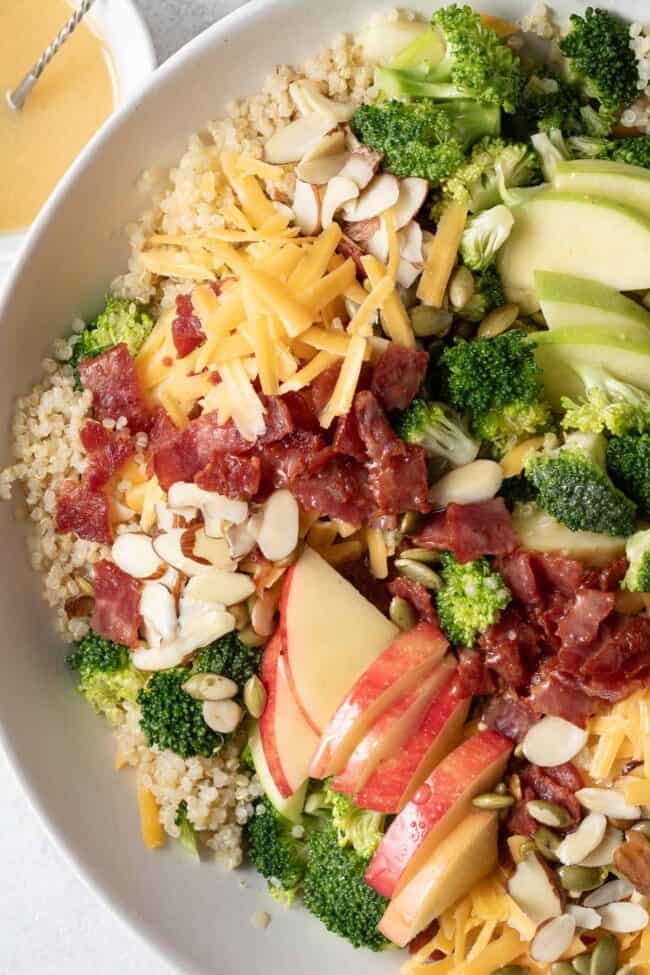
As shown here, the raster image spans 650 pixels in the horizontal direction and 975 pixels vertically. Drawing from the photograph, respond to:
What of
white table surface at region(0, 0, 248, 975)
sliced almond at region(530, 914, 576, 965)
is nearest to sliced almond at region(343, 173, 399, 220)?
sliced almond at region(530, 914, 576, 965)

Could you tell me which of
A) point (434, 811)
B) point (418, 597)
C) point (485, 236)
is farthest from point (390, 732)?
point (485, 236)

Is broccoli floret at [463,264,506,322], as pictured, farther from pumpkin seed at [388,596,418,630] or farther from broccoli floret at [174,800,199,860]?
broccoli floret at [174,800,199,860]

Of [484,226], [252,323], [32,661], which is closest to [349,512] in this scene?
[252,323]

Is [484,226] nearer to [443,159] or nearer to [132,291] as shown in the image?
[443,159]

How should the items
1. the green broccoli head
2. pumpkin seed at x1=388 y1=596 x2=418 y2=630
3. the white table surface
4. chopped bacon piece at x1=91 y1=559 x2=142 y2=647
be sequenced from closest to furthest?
the green broccoli head → pumpkin seed at x1=388 y1=596 x2=418 y2=630 → chopped bacon piece at x1=91 y1=559 x2=142 y2=647 → the white table surface

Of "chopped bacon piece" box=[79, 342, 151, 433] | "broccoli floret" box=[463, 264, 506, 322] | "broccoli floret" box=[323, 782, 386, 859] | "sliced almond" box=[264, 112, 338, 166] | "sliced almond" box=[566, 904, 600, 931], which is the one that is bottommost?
"sliced almond" box=[566, 904, 600, 931]

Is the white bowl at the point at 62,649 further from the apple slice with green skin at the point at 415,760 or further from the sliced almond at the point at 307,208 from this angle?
the apple slice with green skin at the point at 415,760

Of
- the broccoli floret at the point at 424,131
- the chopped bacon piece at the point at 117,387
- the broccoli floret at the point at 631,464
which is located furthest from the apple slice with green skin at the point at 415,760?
the broccoli floret at the point at 424,131
